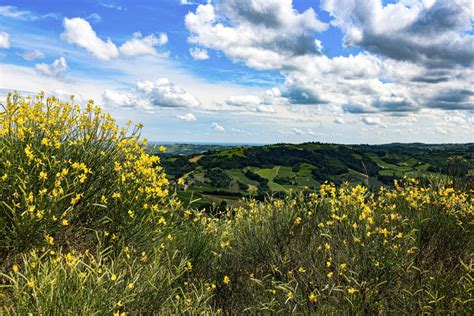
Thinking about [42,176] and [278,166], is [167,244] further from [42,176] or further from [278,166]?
[278,166]

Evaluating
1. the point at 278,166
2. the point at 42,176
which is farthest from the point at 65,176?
the point at 278,166

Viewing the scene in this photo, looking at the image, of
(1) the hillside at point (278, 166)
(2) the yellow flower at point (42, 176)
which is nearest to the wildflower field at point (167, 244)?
(2) the yellow flower at point (42, 176)

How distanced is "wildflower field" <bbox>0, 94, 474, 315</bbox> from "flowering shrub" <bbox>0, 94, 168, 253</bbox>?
20 mm

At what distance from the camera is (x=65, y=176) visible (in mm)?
4551

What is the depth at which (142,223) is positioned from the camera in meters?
5.11

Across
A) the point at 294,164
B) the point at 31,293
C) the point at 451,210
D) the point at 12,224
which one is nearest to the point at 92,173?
the point at 12,224

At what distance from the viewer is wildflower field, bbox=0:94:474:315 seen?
3.88 meters

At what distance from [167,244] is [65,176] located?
1.73 m

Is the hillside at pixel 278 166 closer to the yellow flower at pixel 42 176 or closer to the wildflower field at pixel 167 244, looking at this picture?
the wildflower field at pixel 167 244

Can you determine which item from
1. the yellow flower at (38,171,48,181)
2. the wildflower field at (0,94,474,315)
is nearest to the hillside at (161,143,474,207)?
the wildflower field at (0,94,474,315)

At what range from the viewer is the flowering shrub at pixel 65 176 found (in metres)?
4.05

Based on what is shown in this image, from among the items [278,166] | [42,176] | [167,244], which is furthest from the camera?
[278,166]

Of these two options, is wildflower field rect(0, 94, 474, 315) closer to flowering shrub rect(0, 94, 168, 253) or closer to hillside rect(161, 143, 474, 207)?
flowering shrub rect(0, 94, 168, 253)

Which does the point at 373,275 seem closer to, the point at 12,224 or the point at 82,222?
the point at 82,222
